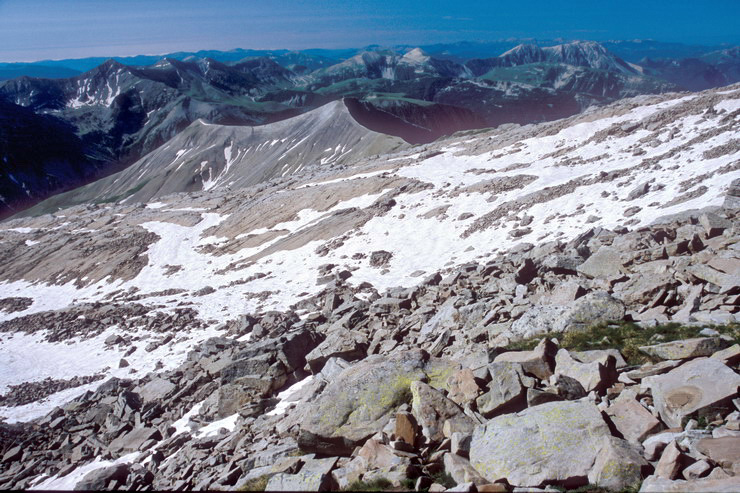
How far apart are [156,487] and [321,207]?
36579 mm

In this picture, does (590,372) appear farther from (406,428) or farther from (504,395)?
(406,428)

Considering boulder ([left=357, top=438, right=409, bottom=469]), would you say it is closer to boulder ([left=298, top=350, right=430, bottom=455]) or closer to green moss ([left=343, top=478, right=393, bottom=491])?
green moss ([left=343, top=478, right=393, bottom=491])

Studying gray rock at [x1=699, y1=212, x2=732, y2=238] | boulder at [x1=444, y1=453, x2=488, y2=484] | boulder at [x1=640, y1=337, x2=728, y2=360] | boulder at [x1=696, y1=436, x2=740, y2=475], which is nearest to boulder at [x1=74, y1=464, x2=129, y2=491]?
boulder at [x1=444, y1=453, x2=488, y2=484]

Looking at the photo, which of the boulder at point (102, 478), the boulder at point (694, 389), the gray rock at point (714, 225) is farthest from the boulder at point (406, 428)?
the gray rock at point (714, 225)

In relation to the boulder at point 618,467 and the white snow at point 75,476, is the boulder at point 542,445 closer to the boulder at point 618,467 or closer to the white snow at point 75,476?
the boulder at point 618,467

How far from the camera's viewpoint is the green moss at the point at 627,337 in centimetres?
997

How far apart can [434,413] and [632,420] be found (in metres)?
3.70

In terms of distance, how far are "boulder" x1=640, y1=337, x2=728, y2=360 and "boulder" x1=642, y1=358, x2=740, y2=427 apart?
0.63 m

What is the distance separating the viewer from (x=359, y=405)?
407 inches

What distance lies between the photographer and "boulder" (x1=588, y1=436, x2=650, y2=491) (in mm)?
6598

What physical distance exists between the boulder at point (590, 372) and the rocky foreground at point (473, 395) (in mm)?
36

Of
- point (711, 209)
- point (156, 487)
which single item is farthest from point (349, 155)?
point (156, 487)

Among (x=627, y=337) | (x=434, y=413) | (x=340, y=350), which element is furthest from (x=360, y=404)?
(x=627, y=337)

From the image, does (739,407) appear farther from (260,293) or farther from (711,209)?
(260,293)
